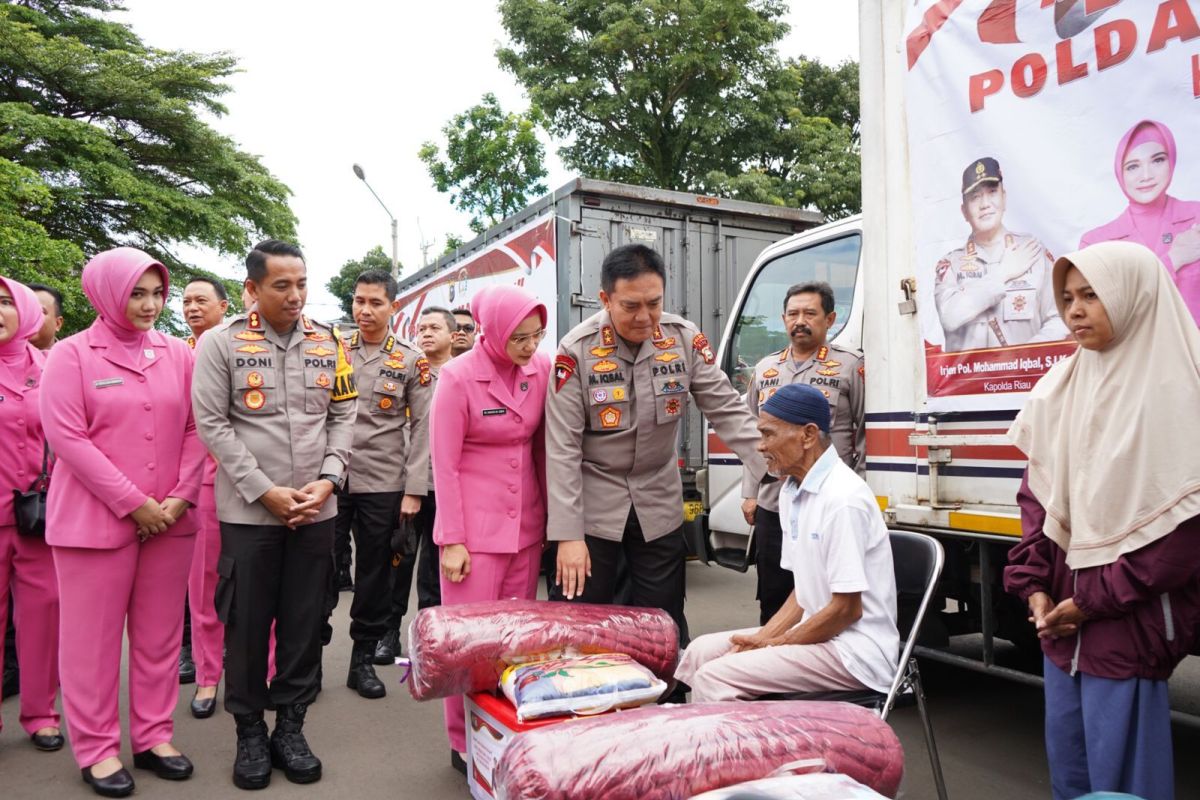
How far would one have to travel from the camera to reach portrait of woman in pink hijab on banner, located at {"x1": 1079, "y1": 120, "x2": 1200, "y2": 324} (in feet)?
7.89

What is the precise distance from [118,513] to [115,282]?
0.86 meters

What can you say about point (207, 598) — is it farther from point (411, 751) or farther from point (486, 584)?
point (486, 584)

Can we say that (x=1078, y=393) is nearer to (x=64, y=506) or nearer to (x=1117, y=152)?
(x=1117, y=152)

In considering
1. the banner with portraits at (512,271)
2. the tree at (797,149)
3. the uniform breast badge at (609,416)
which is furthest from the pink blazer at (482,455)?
the tree at (797,149)

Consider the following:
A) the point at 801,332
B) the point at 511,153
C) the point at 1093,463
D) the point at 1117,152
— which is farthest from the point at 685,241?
the point at 511,153

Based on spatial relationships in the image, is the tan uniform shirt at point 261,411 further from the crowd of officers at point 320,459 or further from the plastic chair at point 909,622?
the plastic chair at point 909,622

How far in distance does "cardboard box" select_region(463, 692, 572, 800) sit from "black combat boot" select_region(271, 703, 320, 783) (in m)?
0.66

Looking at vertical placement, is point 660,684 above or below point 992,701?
above

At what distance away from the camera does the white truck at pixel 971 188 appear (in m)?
2.58

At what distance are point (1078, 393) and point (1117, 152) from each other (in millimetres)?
808

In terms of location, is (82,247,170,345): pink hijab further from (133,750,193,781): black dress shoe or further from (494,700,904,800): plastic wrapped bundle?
(494,700,904,800): plastic wrapped bundle

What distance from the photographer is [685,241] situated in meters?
7.39

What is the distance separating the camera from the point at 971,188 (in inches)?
118

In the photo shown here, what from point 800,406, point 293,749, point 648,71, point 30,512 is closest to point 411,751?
point 293,749
